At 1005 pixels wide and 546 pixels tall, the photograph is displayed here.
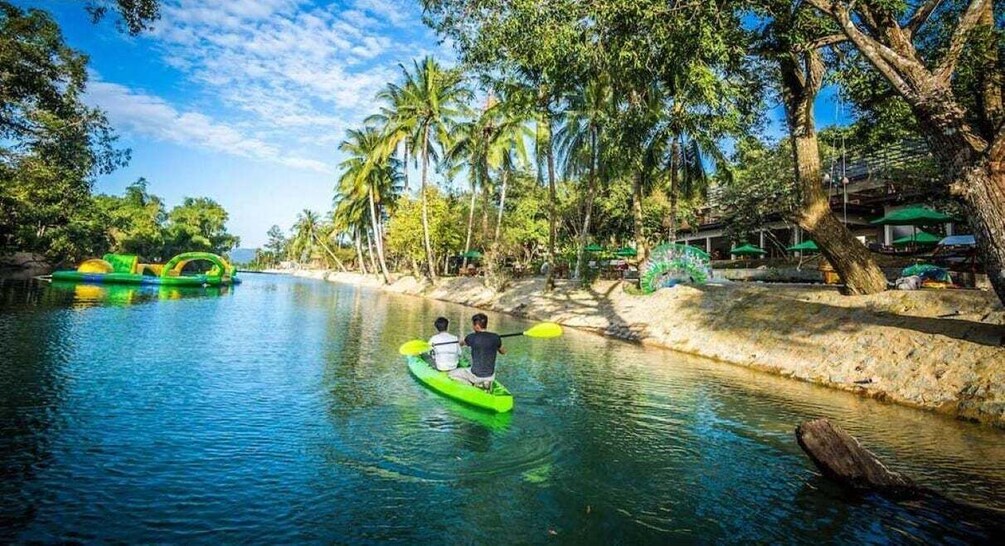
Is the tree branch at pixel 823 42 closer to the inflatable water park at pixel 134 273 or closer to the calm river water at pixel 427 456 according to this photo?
the calm river water at pixel 427 456

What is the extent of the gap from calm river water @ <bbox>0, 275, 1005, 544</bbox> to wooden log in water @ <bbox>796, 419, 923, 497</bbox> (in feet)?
0.79

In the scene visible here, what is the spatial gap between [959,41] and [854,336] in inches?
288

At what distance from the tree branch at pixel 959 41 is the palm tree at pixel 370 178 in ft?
147

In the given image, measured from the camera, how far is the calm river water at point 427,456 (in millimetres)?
5488

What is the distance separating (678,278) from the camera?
83.0 feet

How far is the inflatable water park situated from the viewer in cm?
3728

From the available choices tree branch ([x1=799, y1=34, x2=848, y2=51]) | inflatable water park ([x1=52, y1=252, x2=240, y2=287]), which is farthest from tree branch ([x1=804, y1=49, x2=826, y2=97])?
inflatable water park ([x1=52, y1=252, x2=240, y2=287])

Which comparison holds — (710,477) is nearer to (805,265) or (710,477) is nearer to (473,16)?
(473,16)

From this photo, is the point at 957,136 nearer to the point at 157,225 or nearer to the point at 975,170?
the point at 975,170

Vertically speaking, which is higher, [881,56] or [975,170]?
[881,56]

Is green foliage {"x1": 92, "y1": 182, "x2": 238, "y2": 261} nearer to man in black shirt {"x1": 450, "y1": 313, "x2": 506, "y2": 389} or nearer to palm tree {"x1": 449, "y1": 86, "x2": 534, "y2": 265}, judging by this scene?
palm tree {"x1": 449, "y1": 86, "x2": 534, "y2": 265}

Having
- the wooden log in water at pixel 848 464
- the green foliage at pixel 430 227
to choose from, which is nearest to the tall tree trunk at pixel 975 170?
the wooden log in water at pixel 848 464

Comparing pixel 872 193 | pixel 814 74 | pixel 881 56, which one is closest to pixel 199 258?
pixel 814 74

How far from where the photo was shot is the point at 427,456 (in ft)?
24.2
